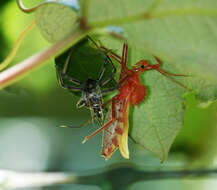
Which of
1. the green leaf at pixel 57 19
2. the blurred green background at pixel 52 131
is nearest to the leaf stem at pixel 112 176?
the blurred green background at pixel 52 131

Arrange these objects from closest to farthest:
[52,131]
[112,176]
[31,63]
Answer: [31,63], [112,176], [52,131]

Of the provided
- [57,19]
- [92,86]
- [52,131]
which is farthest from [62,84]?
[52,131]

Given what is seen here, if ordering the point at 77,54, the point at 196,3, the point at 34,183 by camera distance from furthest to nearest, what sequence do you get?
the point at 34,183
the point at 77,54
the point at 196,3

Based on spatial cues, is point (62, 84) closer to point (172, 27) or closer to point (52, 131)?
point (172, 27)

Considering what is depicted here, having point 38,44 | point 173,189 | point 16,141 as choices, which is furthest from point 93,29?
point 16,141

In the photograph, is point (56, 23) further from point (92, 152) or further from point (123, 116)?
point (92, 152)
